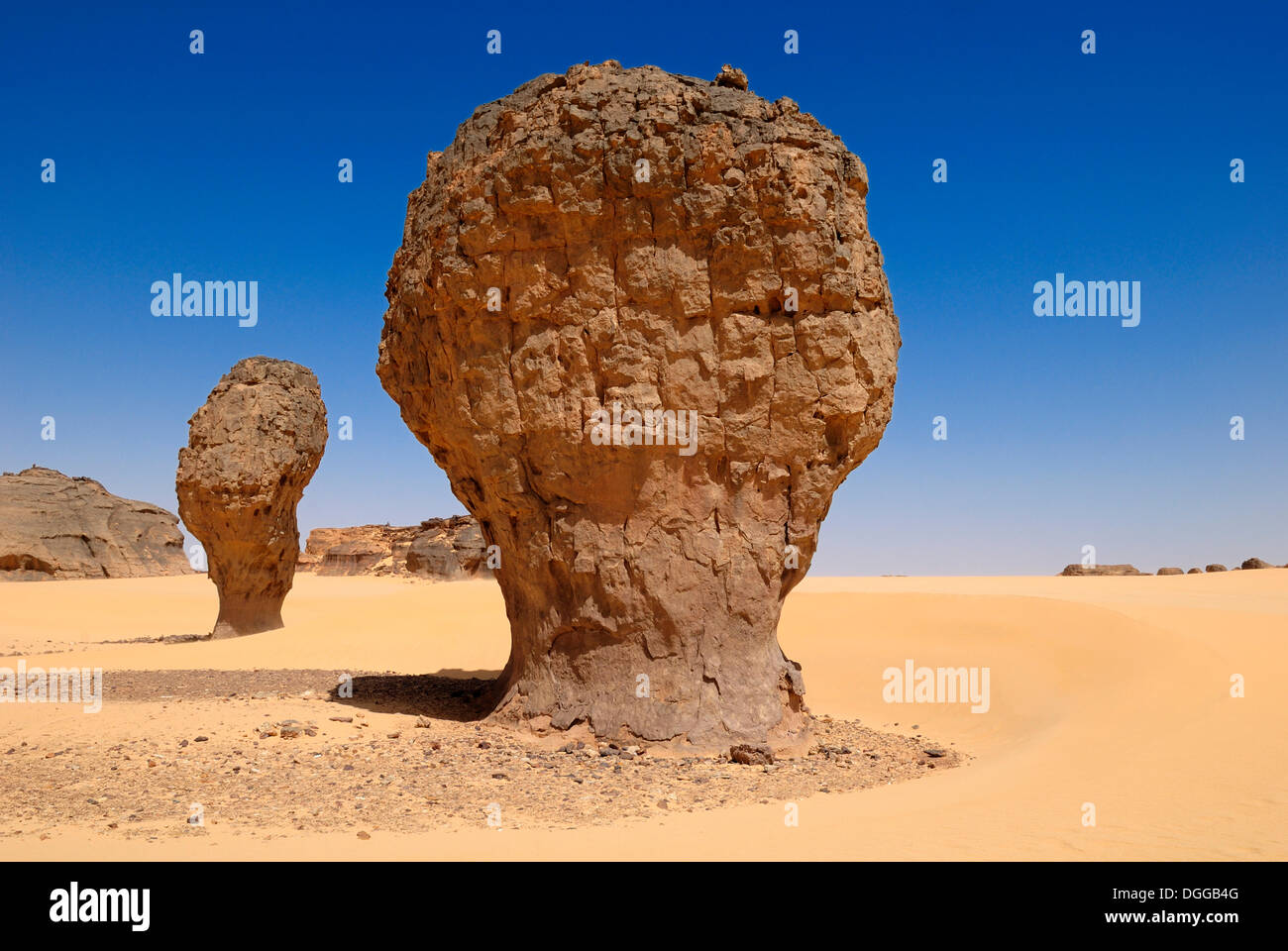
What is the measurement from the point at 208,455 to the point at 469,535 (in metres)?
17.1

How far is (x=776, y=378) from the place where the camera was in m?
8.49

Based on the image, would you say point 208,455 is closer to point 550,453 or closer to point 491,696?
point 491,696

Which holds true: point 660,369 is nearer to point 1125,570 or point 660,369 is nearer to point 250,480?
point 250,480

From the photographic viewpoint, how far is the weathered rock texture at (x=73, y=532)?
1187 inches

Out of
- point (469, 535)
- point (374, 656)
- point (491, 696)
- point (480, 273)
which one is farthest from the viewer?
point (469, 535)

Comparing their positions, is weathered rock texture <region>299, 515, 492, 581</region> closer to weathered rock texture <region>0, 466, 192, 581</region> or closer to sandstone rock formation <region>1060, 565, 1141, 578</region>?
weathered rock texture <region>0, 466, 192, 581</region>

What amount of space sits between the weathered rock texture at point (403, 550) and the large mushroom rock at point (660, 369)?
22.7 m

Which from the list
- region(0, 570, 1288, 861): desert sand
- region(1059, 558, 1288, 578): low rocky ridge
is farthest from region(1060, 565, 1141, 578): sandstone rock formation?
region(0, 570, 1288, 861): desert sand

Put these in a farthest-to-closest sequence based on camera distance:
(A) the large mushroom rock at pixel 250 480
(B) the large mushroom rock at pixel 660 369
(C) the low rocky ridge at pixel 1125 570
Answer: (C) the low rocky ridge at pixel 1125 570 → (A) the large mushroom rock at pixel 250 480 → (B) the large mushroom rock at pixel 660 369

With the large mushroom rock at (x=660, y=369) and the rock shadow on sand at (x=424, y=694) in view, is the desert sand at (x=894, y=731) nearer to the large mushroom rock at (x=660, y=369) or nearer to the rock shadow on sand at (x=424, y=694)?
the rock shadow on sand at (x=424, y=694)

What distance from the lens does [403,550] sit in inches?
1518

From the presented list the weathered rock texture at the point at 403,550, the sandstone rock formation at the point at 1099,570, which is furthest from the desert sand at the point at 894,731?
the weathered rock texture at the point at 403,550

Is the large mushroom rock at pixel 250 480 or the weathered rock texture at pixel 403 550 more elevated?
the large mushroom rock at pixel 250 480

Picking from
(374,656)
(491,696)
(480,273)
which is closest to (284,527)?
(374,656)
